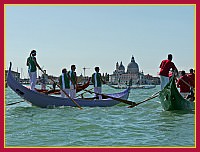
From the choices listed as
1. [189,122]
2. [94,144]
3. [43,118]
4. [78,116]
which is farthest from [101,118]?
[94,144]

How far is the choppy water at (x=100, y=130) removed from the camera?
7250 millimetres

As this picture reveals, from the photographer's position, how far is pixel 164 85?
39.1 ft

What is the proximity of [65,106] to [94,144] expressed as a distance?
257 inches

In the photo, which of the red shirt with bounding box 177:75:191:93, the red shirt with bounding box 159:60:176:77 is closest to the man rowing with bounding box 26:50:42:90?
the red shirt with bounding box 159:60:176:77

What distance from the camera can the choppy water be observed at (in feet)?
23.8

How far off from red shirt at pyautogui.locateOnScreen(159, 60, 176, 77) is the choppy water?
127 cm

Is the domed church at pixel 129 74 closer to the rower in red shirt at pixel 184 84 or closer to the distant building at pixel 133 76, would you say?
the distant building at pixel 133 76

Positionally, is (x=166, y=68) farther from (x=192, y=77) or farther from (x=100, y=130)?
(x=100, y=130)

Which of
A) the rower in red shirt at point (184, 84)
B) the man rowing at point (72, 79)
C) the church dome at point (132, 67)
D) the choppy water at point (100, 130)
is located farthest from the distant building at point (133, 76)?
the choppy water at point (100, 130)

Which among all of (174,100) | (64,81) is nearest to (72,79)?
(64,81)

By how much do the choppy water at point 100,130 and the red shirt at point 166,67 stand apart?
4.17 ft

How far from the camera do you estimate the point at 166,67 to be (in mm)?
11484

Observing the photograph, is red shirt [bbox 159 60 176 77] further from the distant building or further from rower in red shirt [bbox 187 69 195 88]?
the distant building

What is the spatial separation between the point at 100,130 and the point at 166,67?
3934 millimetres
